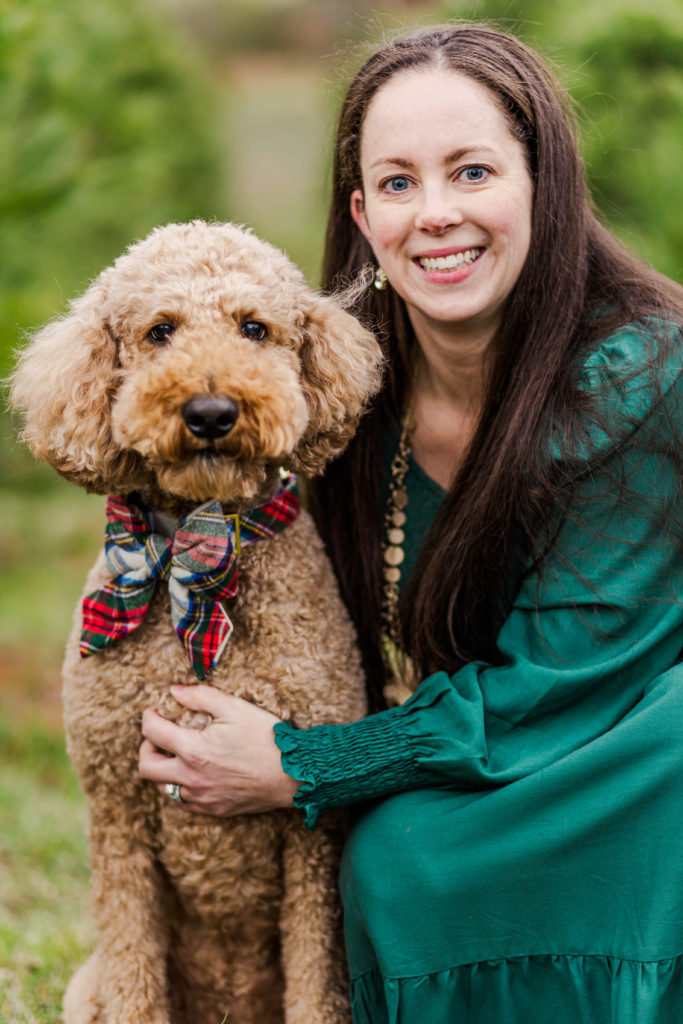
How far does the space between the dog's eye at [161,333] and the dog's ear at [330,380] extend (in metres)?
0.27

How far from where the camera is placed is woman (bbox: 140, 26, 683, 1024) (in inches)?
71.8

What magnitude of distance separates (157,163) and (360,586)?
7367 millimetres

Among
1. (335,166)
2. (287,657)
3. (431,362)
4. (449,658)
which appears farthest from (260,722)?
(335,166)

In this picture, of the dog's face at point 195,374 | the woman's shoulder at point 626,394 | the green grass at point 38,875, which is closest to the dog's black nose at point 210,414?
the dog's face at point 195,374

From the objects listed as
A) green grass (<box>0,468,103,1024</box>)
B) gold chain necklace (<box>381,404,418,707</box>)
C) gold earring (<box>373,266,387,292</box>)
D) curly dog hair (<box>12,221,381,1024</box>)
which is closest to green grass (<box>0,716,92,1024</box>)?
green grass (<box>0,468,103,1024</box>)

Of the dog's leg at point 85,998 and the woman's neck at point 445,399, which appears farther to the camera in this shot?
the woman's neck at point 445,399

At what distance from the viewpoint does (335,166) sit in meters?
2.42

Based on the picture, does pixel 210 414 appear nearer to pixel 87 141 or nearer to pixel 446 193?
pixel 446 193

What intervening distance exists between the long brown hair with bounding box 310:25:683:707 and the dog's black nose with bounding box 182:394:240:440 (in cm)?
60

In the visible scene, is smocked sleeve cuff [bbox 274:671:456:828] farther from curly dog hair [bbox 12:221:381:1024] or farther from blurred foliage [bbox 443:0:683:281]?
blurred foliage [bbox 443:0:683:281]

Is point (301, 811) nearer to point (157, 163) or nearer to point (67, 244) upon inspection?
point (67, 244)

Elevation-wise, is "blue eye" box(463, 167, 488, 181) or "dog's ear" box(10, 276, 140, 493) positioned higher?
"blue eye" box(463, 167, 488, 181)

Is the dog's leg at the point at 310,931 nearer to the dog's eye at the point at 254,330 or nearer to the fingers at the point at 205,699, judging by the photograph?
the fingers at the point at 205,699

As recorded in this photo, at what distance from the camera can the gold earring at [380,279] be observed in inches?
92.3
